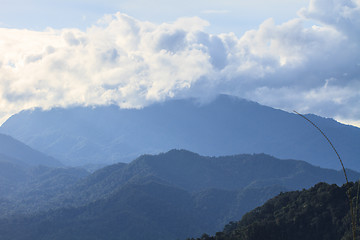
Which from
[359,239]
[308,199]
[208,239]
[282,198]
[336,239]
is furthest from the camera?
[282,198]

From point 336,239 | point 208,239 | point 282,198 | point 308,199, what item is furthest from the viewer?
point 282,198

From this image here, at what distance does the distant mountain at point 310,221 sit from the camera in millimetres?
108688

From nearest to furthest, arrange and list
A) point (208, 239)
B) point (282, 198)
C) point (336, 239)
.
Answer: point (336, 239), point (208, 239), point (282, 198)

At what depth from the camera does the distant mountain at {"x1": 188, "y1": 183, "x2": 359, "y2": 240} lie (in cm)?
10869

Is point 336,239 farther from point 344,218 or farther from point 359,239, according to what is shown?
point 359,239

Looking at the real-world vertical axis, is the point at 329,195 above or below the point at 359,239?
above

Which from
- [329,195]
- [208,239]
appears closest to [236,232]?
[208,239]

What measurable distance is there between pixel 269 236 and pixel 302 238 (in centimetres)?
704

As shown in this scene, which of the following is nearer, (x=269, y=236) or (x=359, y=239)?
(x=359, y=239)

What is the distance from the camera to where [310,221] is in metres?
113

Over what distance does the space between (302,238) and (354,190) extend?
16679 millimetres

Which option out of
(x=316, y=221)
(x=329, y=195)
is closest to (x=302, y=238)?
(x=316, y=221)

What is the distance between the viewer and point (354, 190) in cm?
11469

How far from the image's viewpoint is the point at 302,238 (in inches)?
4313
